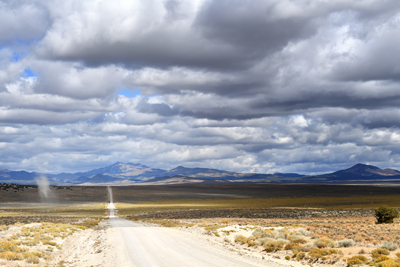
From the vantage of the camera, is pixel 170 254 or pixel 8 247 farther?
pixel 170 254

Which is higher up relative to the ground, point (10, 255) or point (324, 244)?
point (10, 255)

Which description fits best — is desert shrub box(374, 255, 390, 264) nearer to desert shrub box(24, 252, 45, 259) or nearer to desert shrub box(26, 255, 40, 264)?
desert shrub box(26, 255, 40, 264)

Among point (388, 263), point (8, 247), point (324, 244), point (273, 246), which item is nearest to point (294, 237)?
point (273, 246)

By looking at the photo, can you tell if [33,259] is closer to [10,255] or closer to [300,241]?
[10,255]

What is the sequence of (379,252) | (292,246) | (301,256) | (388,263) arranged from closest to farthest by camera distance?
(388,263), (379,252), (301,256), (292,246)

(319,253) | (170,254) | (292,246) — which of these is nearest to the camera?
(319,253)

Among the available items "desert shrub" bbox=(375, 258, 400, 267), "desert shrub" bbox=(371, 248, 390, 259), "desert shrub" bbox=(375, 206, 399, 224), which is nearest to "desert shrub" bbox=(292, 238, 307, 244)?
"desert shrub" bbox=(371, 248, 390, 259)

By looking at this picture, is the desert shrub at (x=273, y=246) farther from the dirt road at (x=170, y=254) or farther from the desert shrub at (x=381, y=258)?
the desert shrub at (x=381, y=258)

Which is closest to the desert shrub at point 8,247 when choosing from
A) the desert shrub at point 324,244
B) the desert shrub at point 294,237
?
the desert shrub at point 294,237

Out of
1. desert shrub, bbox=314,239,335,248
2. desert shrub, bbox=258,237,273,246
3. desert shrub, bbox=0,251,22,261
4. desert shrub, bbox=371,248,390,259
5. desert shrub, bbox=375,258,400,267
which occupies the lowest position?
Result: desert shrub, bbox=258,237,273,246

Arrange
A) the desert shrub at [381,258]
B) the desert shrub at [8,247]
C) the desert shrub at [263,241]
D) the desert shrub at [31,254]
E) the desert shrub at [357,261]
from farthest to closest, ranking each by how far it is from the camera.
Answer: the desert shrub at [263,241] < the desert shrub at [8,247] < the desert shrub at [31,254] < the desert shrub at [357,261] < the desert shrub at [381,258]

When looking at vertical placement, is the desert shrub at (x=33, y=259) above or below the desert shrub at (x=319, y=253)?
above

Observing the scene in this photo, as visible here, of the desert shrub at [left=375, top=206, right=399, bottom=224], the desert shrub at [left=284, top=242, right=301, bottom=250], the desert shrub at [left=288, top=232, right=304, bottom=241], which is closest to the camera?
the desert shrub at [left=284, top=242, right=301, bottom=250]

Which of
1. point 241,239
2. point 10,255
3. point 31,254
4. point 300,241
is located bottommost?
point 241,239
